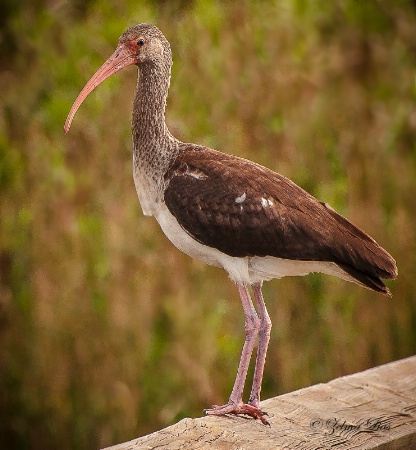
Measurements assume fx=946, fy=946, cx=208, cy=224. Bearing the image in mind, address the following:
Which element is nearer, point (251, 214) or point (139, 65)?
point (251, 214)

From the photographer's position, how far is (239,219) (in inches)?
173

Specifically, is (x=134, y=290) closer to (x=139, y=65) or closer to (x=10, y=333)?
(x=10, y=333)

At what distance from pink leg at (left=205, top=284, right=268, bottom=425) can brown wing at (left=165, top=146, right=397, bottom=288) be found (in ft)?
0.92

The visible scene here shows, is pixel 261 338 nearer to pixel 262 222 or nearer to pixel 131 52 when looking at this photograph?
pixel 262 222

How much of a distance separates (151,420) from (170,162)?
7.17 ft

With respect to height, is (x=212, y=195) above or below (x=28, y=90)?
below

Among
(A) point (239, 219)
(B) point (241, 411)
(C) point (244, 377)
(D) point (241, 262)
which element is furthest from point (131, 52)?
(B) point (241, 411)

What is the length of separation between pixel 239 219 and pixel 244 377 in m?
0.76

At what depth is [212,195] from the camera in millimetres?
4414

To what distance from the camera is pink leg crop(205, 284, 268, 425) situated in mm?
4131

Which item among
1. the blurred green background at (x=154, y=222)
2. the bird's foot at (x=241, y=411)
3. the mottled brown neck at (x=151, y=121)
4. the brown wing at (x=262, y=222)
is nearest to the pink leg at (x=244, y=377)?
the bird's foot at (x=241, y=411)

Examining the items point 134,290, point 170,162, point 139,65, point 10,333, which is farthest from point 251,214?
point 10,333

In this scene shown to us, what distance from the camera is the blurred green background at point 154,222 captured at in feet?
19.8

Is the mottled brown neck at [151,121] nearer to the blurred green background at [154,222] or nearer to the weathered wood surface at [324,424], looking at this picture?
the weathered wood surface at [324,424]
